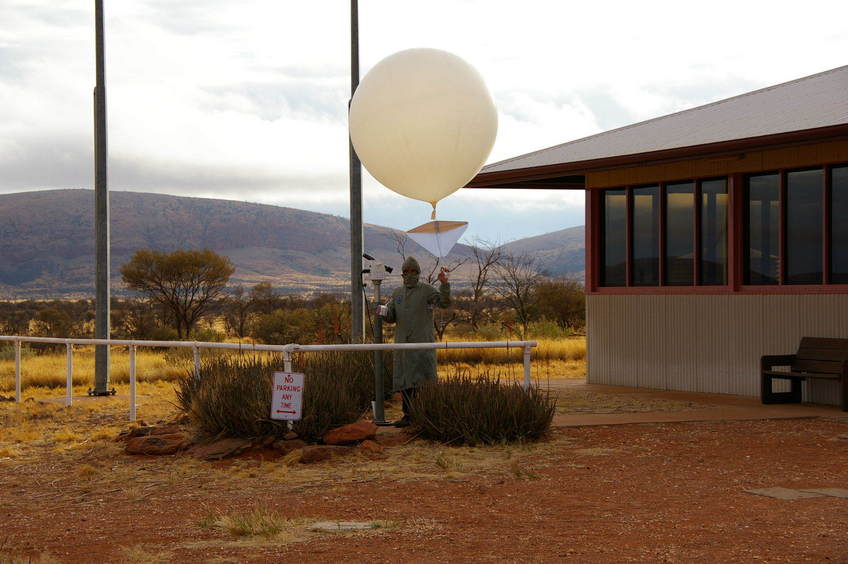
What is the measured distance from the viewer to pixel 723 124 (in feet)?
52.0

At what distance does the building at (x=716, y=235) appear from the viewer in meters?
14.0

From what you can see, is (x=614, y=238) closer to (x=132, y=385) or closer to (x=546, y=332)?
(x=132, y=385)

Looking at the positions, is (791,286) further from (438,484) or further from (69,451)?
(69,451)

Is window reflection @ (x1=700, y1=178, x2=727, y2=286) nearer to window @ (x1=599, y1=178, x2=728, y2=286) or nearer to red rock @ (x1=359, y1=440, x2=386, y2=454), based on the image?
window @ (x1=599, y1=178, x2=728, y2=286)

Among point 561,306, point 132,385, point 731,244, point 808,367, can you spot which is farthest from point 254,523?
point 561,306

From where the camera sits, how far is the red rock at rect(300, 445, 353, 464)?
962 cm

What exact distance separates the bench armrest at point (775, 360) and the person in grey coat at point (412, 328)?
5099 mm

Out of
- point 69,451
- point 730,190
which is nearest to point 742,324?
point 730,190

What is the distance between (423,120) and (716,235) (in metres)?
7.18

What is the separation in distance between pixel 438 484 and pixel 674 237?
28.5 ft

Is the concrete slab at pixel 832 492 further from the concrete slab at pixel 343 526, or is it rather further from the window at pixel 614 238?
the window at pixel 614 238

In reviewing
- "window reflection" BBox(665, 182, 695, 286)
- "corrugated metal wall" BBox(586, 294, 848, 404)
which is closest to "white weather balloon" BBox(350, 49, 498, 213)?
"corrugated metal wall" BBox(586, 294, 848, 404)

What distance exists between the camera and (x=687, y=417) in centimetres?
1260

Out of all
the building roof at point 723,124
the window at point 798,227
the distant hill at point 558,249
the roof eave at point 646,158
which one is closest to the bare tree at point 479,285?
the building roof at point 723,124
